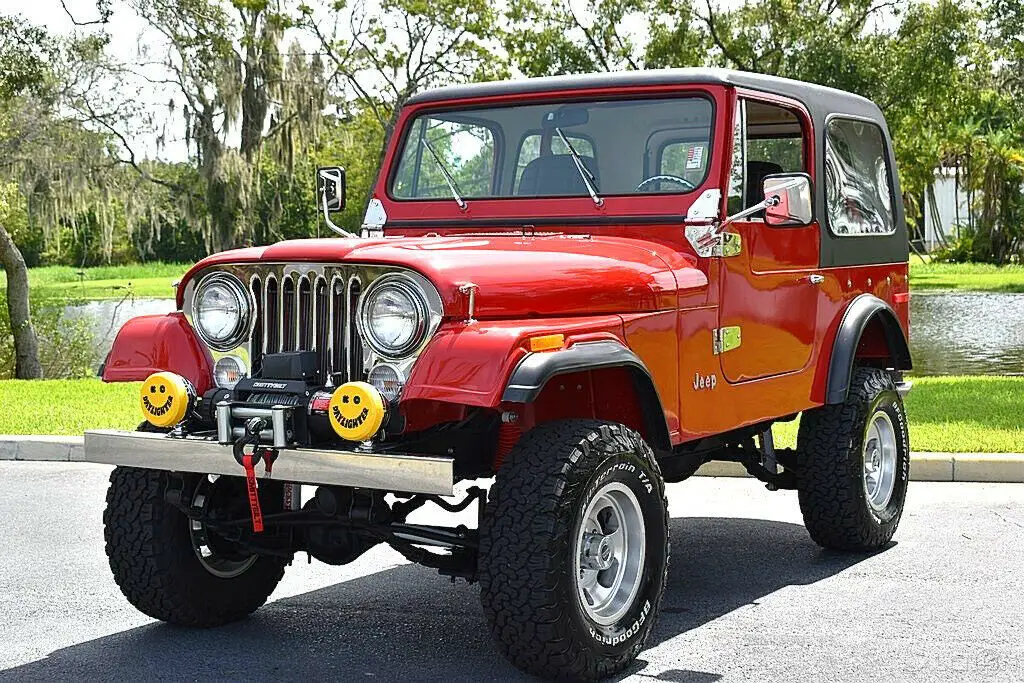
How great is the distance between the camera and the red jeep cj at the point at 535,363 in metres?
4.78

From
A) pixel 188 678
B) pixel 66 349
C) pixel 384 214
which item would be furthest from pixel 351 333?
pixel 66 349

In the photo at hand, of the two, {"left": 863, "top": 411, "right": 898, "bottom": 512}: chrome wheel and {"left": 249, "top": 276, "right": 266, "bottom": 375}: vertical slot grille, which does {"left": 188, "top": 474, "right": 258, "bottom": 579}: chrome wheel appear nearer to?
{"left": 249, "top": 276, "right": 266, "bottom": 375}: vertical slot grille

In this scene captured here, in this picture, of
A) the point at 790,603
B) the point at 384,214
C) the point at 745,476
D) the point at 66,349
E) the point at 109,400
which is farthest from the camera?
the point at 66,349

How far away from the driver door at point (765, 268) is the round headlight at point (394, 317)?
1694 mm

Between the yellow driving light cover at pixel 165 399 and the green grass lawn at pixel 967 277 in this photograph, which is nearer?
the yellow driving light cover at pixel 165 399

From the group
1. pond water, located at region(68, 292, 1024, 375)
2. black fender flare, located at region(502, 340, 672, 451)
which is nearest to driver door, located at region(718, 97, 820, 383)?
black fender flare, located at region(502, 340, 672, 451)

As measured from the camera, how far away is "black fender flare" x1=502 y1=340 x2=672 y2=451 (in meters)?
4.58

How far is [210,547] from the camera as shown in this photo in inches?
225

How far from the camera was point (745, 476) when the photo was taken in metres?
9.83

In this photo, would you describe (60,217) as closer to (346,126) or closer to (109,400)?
(346,126)

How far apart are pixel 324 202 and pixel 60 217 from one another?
27520 mm

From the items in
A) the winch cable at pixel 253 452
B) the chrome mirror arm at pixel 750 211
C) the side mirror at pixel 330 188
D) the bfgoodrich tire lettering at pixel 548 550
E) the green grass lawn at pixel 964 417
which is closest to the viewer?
the bfgoodrich tire lettering at pixel 548 550

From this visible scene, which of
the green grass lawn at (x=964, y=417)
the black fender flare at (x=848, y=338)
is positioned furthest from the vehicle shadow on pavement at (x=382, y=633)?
the green grass lawn at (x=964, y=417)

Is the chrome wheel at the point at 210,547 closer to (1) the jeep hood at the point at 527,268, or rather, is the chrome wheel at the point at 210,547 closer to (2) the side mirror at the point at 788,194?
(1) the jeep hood at the point at 527,268
